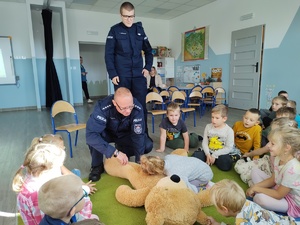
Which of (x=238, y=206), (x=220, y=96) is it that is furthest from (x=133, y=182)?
(x=220, y=96)

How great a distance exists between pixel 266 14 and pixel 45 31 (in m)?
5.41

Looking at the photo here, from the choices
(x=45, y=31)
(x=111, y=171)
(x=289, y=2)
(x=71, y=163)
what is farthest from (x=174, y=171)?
(x=45, y=31)

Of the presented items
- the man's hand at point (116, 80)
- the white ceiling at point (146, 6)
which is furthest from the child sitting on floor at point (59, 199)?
the white ceiling at point (146, 6)

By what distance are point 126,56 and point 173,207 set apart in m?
1.75

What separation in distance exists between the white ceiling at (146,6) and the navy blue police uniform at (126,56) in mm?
4131

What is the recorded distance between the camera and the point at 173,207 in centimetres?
110

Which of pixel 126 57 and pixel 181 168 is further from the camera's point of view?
pixel 126 57

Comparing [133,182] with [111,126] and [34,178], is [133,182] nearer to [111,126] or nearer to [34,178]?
[111,126]

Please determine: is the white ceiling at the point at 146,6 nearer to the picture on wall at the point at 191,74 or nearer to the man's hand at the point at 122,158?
the picture on wall at the point at 191,74

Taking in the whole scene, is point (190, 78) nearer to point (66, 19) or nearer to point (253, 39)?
point (253, 39)

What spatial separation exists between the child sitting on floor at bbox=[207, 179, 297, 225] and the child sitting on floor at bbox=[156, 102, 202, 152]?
137 cm

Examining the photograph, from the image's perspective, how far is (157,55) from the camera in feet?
25.3

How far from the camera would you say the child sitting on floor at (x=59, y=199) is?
802 mm

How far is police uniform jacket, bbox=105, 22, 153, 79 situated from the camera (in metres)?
2.36
